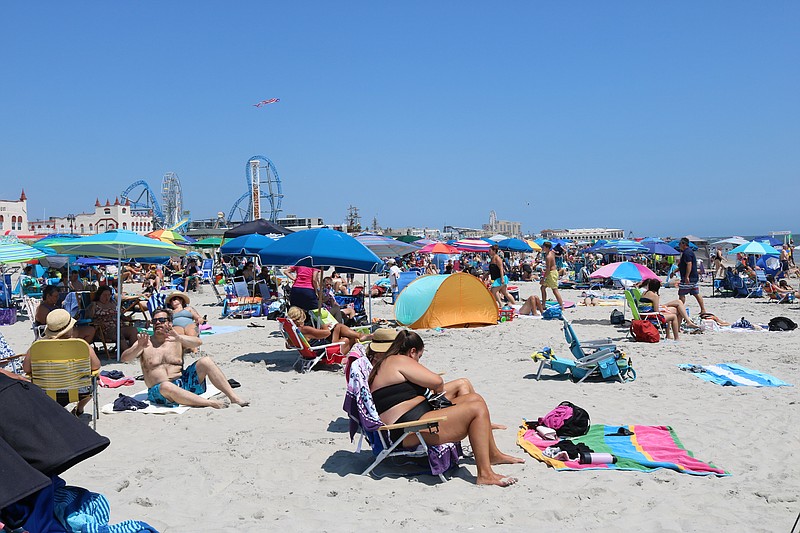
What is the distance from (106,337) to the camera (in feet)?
27.0

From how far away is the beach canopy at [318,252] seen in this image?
802 centimetres

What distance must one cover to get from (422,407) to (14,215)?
65.0 meters

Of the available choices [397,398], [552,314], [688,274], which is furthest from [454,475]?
[552,314]

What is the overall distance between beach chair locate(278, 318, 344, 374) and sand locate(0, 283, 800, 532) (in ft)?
0.60

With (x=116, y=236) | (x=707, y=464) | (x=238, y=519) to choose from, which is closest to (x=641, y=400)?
(x=707, y=464)

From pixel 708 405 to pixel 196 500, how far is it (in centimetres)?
425

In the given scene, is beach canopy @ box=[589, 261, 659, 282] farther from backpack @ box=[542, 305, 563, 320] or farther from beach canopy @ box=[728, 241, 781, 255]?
beach canopy @ box=[728, 241, 781, 255]

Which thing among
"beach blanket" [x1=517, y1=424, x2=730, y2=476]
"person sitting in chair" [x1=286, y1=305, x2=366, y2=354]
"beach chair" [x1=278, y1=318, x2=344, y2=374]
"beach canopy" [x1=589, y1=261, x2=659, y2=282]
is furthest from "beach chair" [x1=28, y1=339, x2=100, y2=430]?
"beach canopy" [x1=589, y1=261, x2=659, y2=282]

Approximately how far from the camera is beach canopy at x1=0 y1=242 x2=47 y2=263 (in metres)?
10.0

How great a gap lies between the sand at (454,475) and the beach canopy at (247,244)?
7745 millimetres

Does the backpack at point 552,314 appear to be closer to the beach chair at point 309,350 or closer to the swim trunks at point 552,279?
the swim trunks at point 552,279

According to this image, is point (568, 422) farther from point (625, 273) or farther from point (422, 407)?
point (625, 273)

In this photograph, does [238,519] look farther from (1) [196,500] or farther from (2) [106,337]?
(2) [106,337]

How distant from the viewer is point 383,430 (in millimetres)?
3941
